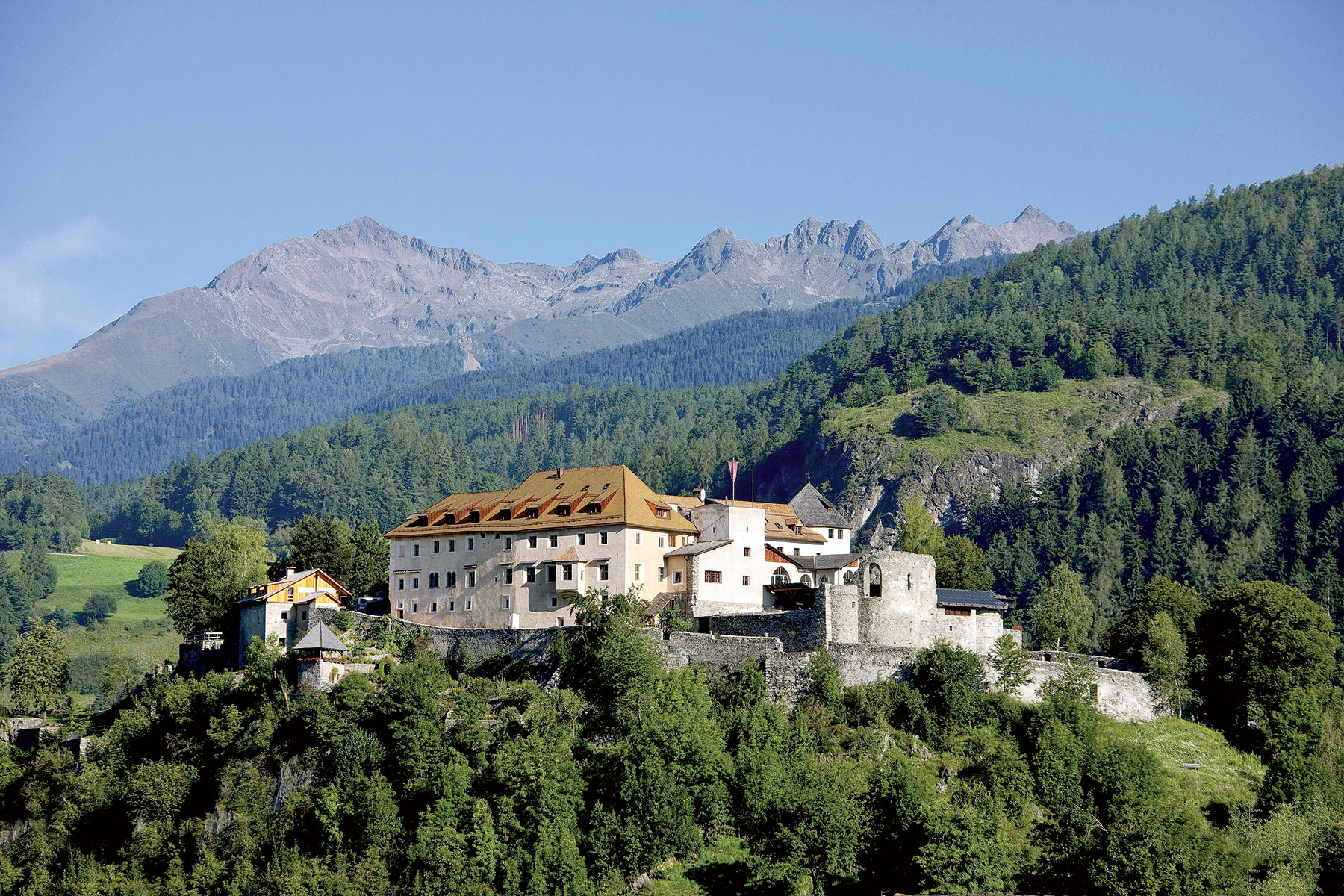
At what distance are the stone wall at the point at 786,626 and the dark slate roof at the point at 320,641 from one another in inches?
808

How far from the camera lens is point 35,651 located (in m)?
108

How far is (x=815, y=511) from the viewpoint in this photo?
104 meters

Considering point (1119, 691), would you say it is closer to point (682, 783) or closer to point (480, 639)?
point (682, 783)

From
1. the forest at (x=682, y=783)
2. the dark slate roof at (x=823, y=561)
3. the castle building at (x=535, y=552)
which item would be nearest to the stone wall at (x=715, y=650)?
the forest at (x=682, y=783)

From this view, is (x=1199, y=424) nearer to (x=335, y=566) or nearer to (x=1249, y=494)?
(x=1249, y=494)

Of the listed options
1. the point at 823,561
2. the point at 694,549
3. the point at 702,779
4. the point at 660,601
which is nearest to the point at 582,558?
the point at 660,601

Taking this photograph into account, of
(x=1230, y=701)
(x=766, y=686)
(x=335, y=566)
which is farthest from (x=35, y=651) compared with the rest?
(x=1230, y=701)

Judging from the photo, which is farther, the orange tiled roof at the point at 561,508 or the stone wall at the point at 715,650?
→ the orange tiled roof at the point at 561,508

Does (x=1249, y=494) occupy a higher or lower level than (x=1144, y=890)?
higher

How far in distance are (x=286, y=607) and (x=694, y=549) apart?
25478mm

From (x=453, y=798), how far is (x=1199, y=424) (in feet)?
496

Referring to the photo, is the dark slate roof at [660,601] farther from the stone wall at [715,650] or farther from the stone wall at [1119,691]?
the stone wall at [1119,691]

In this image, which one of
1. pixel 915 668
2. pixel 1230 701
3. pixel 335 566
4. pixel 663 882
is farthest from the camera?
pixel 335 566

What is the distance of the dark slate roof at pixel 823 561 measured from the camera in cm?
8981
